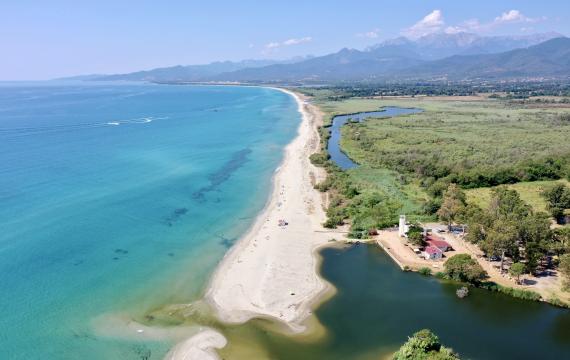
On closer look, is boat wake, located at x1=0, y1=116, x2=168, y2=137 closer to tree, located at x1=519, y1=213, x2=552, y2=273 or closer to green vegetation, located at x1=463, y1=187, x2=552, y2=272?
green vegetation, located at x1=463, y1=187, x2=552, y2=272

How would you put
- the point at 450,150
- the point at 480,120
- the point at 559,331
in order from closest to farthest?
1. the point at 559,331
2. the point at 450,150
3. the point at 480,120

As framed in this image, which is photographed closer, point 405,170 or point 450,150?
point 405,170

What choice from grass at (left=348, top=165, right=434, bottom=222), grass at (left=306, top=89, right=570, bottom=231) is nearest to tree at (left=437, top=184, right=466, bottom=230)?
grass at (left=306, top=89, right=570, bottom=231)

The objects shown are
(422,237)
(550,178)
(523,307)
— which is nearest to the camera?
(523,307)

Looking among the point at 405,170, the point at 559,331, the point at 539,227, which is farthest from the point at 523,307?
the point at 405,170

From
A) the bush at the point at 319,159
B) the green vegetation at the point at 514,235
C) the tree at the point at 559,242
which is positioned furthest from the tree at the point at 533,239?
the bush at the point at 319,159

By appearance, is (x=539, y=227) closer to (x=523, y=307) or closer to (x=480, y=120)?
(x=523, y=307)

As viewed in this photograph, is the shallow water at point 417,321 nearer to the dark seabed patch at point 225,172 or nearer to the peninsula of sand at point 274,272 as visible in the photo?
the peninsula of sand at point 274,272

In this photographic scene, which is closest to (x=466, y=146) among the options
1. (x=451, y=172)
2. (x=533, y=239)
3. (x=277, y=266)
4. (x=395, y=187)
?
(x=451, y=172)
